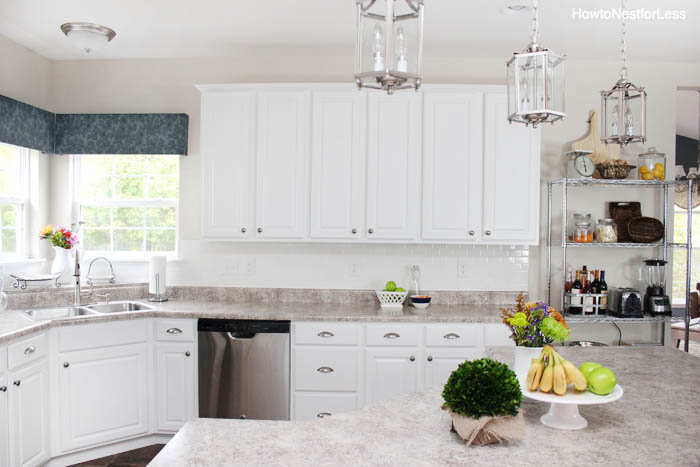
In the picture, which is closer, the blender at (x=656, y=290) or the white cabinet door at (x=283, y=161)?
the white cabinet door at (x=283, y=161)

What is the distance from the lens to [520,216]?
3906 millimetres

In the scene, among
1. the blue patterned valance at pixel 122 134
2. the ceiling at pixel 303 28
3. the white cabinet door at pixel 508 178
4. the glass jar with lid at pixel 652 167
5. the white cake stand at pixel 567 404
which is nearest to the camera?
the white cake stand at pixel 567 404

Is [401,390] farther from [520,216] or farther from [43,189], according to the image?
[43,189]

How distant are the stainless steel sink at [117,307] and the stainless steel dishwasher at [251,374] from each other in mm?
751

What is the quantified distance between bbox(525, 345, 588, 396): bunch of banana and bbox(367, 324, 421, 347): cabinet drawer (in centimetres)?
204

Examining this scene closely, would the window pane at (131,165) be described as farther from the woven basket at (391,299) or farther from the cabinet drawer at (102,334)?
the woven basket at (391,299)

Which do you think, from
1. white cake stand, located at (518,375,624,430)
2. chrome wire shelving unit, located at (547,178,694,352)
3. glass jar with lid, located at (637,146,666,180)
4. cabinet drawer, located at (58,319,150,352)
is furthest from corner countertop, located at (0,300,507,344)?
white cake stand, located at (518,375,624,430)

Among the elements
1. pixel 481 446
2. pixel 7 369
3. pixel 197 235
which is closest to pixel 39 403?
pixel 7 369

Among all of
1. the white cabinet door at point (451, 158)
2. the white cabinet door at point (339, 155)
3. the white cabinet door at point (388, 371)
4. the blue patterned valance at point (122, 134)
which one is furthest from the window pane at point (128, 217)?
the white cabinet door at point (451, 158)

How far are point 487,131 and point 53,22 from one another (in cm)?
302

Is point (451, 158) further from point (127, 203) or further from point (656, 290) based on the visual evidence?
point (127, 203)

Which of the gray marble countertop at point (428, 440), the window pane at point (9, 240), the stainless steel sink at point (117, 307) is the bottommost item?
the gray marble countertop at point (428, 440)

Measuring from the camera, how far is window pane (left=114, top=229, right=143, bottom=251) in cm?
A: 448

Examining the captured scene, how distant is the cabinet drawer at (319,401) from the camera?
3656mm
